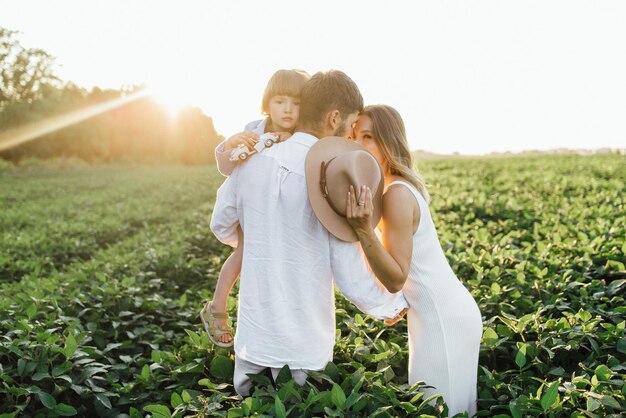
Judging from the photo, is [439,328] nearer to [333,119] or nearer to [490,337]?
[490,337]

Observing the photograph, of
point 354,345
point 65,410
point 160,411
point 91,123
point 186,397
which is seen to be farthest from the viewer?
point 91,123

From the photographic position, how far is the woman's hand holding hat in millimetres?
2400

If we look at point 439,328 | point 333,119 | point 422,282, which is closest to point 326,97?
point 333,119

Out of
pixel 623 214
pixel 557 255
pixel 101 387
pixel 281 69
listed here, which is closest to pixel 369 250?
pixel 281 69

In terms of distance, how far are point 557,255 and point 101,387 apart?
139 inches

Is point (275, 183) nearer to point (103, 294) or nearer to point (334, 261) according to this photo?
point (334, 261)

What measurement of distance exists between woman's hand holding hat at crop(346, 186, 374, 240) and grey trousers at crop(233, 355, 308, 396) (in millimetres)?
798

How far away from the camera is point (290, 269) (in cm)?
261

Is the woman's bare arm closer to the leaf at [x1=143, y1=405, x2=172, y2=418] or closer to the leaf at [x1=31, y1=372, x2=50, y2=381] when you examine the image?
the leaf at [x1=143, y1=405, x2=172, y2=418]

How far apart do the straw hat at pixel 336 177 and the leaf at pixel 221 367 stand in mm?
1009

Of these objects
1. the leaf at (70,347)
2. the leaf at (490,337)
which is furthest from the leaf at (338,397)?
the leaf at (70,347)

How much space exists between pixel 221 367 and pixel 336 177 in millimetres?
1267

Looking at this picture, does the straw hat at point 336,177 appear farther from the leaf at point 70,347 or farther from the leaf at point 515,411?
the leaf at point 70,347

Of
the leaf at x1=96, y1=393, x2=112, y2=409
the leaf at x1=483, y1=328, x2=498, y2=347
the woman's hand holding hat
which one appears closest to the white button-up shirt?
the woman's hand holding hat
